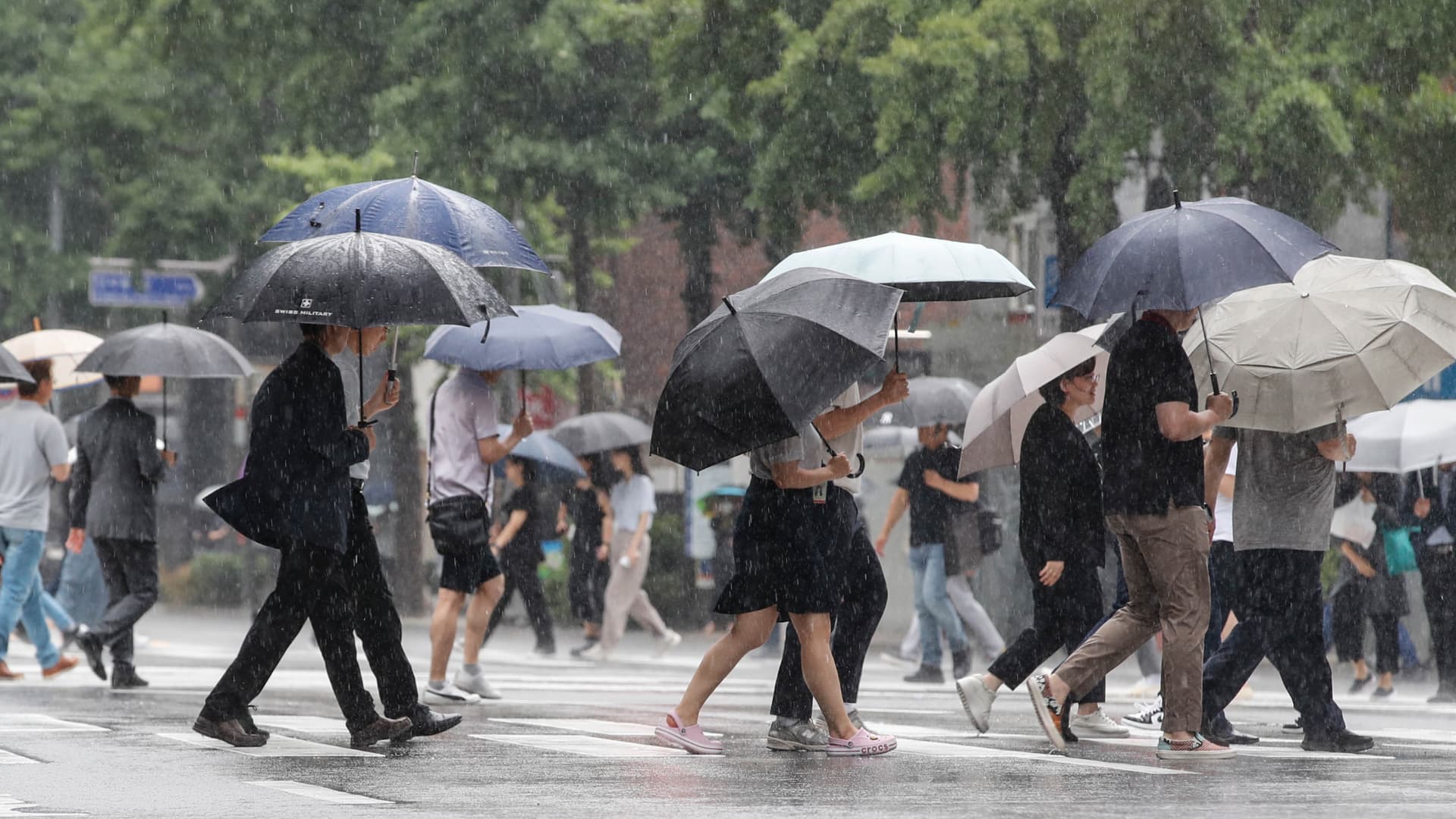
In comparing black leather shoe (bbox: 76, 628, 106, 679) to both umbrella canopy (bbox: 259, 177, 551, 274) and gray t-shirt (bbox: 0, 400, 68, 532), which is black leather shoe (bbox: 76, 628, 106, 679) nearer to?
gray t-shirt (bbox: 0, 400, 68, 532)

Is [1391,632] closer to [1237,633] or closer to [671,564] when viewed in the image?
[1237,633]

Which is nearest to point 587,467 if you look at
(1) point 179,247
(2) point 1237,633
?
(1) point 179,247

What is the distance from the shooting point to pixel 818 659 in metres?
8.68

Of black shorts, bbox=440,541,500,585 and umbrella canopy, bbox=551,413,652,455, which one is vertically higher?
umbrella canopy, bbox=551,413,652,455

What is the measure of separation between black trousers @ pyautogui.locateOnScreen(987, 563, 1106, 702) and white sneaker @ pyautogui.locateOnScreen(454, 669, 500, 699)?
4.02m

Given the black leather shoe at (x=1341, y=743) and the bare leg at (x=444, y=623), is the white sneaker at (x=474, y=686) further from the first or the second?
the black leather shoe at (x=1341, y=743)

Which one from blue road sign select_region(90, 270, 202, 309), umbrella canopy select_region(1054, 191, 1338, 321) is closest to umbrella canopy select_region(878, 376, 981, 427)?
umbrella canopy select_region(1054, 191, 1338, 321)

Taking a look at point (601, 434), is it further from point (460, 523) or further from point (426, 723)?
point (426, 723)

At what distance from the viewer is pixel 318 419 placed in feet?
28.7

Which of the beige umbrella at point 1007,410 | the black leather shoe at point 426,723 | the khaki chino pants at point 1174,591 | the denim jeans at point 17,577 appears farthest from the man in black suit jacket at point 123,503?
the khaki chino pants at point 1174,591

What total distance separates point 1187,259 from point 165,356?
6.91 m

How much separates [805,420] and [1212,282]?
170 centimetres

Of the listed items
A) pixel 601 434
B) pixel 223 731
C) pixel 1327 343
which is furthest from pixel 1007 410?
pixel 601 434

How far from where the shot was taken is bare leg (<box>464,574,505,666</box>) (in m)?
12.0
